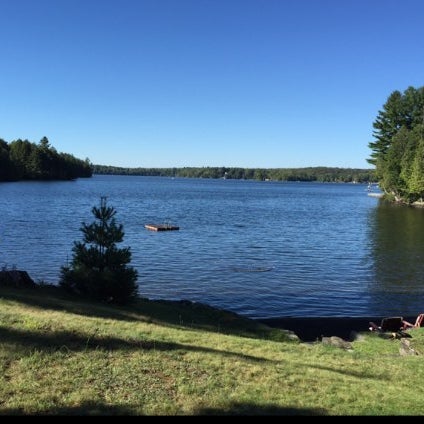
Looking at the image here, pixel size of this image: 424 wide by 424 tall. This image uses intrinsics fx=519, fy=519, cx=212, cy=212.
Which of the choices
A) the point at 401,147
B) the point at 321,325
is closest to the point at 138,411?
the point at 321,325

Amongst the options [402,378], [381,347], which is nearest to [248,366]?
[402,378]

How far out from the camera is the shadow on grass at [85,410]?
632 centimetres

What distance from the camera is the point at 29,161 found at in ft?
545

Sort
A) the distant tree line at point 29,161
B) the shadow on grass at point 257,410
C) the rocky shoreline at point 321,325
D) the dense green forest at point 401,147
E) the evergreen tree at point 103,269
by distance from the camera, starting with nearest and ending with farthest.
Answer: the shadow on grass at point 257,410 < the evergreen tree at point 103,269 < the rocky shoreline at point 321,325 < the dense green forest at point 401,147 < the distant tree line at point 29,161

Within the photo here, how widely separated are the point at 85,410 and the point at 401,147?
109935 millimetres

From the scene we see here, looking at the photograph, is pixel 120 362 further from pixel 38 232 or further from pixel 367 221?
pixel 367 221

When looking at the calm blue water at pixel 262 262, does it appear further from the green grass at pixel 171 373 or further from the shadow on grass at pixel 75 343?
the shadow on grass at pixel 75 343

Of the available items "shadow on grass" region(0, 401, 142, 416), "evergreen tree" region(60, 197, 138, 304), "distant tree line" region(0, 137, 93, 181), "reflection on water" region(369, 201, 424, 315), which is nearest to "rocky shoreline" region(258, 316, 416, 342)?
"reflection on water" region(369, 201, 424, 315)

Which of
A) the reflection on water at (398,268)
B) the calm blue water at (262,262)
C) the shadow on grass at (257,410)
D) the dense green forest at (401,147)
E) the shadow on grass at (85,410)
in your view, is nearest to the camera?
the shadow on grass at (85,410)

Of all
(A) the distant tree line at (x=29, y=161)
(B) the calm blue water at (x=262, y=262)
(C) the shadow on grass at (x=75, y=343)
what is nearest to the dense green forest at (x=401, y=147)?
(B) the calm blue water at (x=262, y=262)

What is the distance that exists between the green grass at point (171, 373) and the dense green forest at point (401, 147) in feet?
285

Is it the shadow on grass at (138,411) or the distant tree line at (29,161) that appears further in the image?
the distant tree line at (29,161)

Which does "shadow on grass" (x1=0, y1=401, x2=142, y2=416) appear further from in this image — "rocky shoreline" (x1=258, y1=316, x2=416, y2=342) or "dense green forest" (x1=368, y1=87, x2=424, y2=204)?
"dense green forest" (x1=368, y1=87, x2=424, y2=204)

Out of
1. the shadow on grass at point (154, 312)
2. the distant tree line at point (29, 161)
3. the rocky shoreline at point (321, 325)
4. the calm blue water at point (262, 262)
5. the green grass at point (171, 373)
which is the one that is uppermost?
the distant tree line at point (29, 161)
